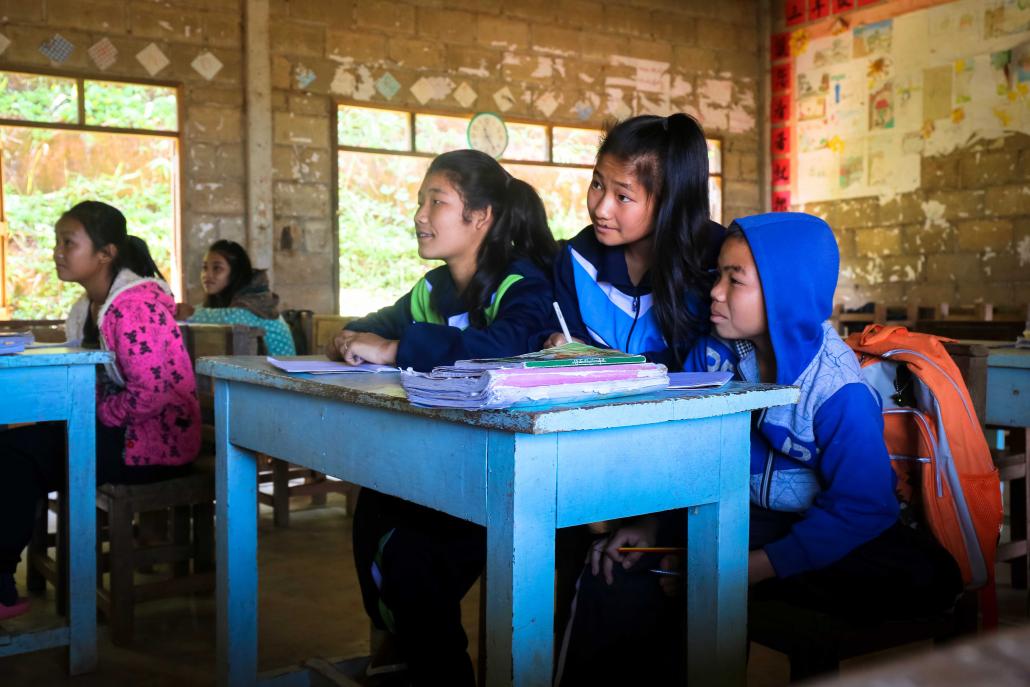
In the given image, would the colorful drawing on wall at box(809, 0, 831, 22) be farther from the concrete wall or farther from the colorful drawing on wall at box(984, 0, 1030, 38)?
the colorful drawing on wall at box(984, 0, 1030, 38)

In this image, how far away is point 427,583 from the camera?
1748mm

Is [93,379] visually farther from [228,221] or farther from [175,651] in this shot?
[228,221]

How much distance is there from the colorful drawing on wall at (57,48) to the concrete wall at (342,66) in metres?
0.03

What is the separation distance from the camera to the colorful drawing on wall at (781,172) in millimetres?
8211

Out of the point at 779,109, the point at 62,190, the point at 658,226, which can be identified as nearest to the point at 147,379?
the point at 658,226

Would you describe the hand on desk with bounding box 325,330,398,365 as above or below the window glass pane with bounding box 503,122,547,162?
below

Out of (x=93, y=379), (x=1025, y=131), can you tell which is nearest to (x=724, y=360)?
(x=93, y=379)

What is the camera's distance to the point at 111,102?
583cm

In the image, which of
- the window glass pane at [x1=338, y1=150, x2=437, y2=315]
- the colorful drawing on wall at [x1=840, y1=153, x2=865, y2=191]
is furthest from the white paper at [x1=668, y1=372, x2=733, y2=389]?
the colorful drawing on wall at [x1=840, y1=153, x2=865, y2=191]

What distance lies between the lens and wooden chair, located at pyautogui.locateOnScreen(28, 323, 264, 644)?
255 centimetres

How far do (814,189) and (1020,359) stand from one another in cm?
576

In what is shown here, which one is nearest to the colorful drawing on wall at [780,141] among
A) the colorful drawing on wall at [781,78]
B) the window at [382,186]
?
the colorful drawing on wall at [781,78]

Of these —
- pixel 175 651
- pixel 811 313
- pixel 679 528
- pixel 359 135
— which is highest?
pixel 359 135

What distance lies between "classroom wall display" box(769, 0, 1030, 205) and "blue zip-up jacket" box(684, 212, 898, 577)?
19.1 feet
